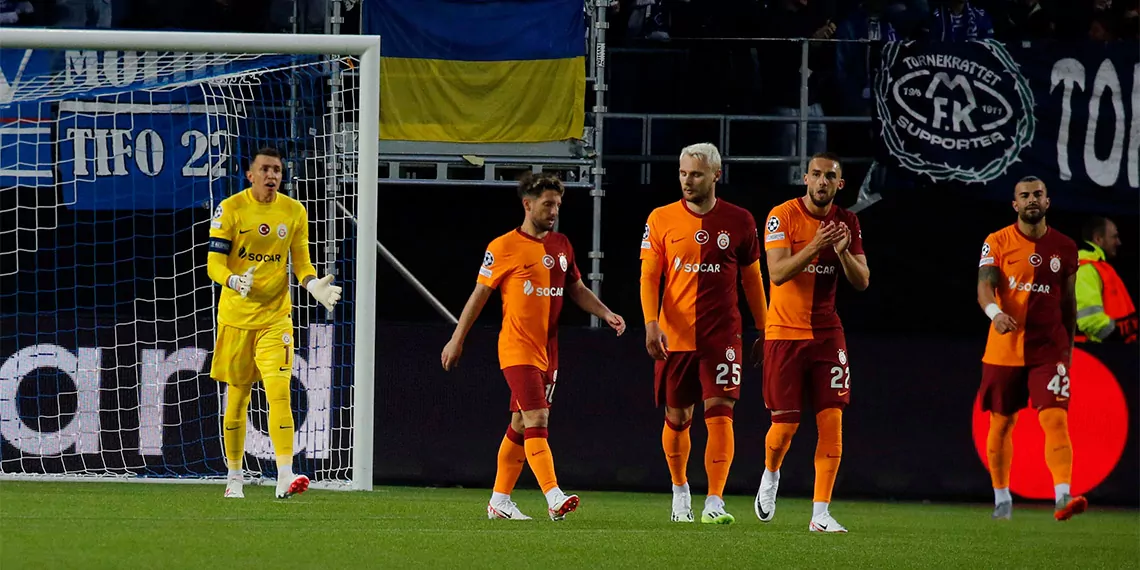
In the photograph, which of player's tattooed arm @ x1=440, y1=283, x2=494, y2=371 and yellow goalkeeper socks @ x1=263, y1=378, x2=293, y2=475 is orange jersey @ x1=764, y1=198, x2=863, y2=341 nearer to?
player's tattooed arm @ x1=440, y1=283, x2=494, y2=371

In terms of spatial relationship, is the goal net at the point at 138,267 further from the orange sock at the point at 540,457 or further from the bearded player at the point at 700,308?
the bearded player at the point at 700,308

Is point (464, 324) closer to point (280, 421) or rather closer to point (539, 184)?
point (539, 184)

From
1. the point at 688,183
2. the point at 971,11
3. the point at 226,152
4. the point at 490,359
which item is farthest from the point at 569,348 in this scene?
the point at 971,11

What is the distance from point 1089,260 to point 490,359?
4148 millimetres

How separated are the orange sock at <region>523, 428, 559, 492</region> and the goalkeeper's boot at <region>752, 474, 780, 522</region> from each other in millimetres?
1126

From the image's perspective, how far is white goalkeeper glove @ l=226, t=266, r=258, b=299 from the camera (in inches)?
348

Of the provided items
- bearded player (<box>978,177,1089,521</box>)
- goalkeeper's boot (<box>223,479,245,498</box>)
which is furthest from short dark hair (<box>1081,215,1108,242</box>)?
goalkeeper's boot (<box>223,479,245,498</box>)

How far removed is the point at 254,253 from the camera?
915 centimetres

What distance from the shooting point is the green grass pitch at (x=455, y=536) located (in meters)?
6.32

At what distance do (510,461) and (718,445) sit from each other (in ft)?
3.43

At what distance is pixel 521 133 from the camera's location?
1140 cm

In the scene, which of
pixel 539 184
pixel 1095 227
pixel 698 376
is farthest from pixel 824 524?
pixel 1095 227

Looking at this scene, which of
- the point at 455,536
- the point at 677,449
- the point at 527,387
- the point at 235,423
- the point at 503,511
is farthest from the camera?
the point at 235,423

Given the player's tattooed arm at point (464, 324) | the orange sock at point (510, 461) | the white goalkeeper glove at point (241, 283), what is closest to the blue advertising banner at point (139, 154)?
the white goalkeeper glove at point (241, 283)
